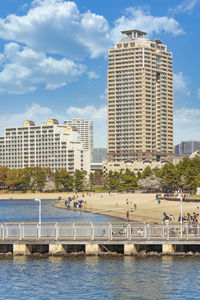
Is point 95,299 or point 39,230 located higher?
point 39,230

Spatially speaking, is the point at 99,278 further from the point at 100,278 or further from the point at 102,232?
the point at 102,232

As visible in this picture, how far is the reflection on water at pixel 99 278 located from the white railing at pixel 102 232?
2277mm

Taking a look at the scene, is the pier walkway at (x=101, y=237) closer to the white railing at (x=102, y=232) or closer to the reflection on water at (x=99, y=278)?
the white railing at (x=102, y=232)

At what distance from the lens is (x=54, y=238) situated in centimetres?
5628

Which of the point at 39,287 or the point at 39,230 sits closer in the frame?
the point at 39,287

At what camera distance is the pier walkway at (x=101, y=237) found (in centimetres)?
5500

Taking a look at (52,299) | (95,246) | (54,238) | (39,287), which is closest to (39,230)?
(54,238)

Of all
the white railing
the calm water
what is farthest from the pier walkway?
the calm water

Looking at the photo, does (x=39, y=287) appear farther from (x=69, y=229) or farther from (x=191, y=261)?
(x=191, y=261)

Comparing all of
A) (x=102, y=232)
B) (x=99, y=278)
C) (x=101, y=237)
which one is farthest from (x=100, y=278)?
(x=102, y=232)

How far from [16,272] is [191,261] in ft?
56.3

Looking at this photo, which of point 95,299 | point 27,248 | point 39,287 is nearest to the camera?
point 95,299

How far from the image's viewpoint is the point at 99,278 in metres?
47.3

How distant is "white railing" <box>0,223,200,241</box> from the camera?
181 ft
